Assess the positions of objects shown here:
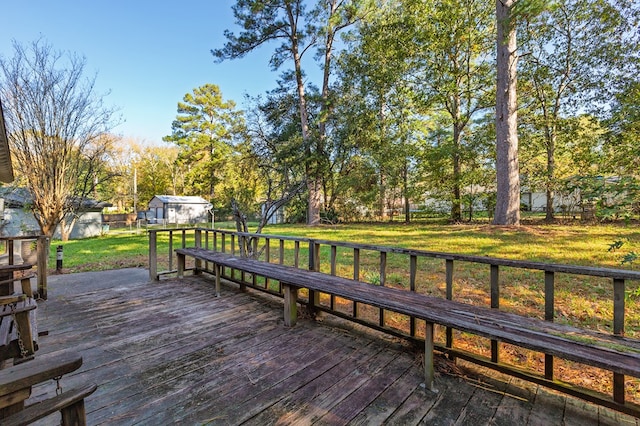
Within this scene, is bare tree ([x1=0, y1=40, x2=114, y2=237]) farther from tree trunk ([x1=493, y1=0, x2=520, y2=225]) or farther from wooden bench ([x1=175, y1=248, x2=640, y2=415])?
tree trunk ([x1=493, y1=0, x2=520, y2=225])

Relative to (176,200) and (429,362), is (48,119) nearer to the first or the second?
(429,362)

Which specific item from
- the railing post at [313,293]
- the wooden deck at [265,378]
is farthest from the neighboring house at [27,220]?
the railing post at [313,293]

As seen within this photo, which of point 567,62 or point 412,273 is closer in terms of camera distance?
point 412,273

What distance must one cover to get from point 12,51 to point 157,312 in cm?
654

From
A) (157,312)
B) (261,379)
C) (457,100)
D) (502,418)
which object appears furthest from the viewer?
(457,100)

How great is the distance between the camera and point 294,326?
9.51 feet

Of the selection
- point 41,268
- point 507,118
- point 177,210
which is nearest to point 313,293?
point 41,268

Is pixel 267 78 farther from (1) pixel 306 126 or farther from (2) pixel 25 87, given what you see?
(2) pixel 25 87

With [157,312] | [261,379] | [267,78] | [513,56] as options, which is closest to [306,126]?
[267,78]

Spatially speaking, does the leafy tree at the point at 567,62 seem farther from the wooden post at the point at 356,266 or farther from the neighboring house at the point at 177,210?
the neighboring house at the point at 177,210

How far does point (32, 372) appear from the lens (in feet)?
2.75

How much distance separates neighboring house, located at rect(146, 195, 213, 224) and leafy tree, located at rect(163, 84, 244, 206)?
5.79 feet

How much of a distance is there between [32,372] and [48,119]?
765 centimetres

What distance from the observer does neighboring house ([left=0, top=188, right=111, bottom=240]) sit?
441 inches
